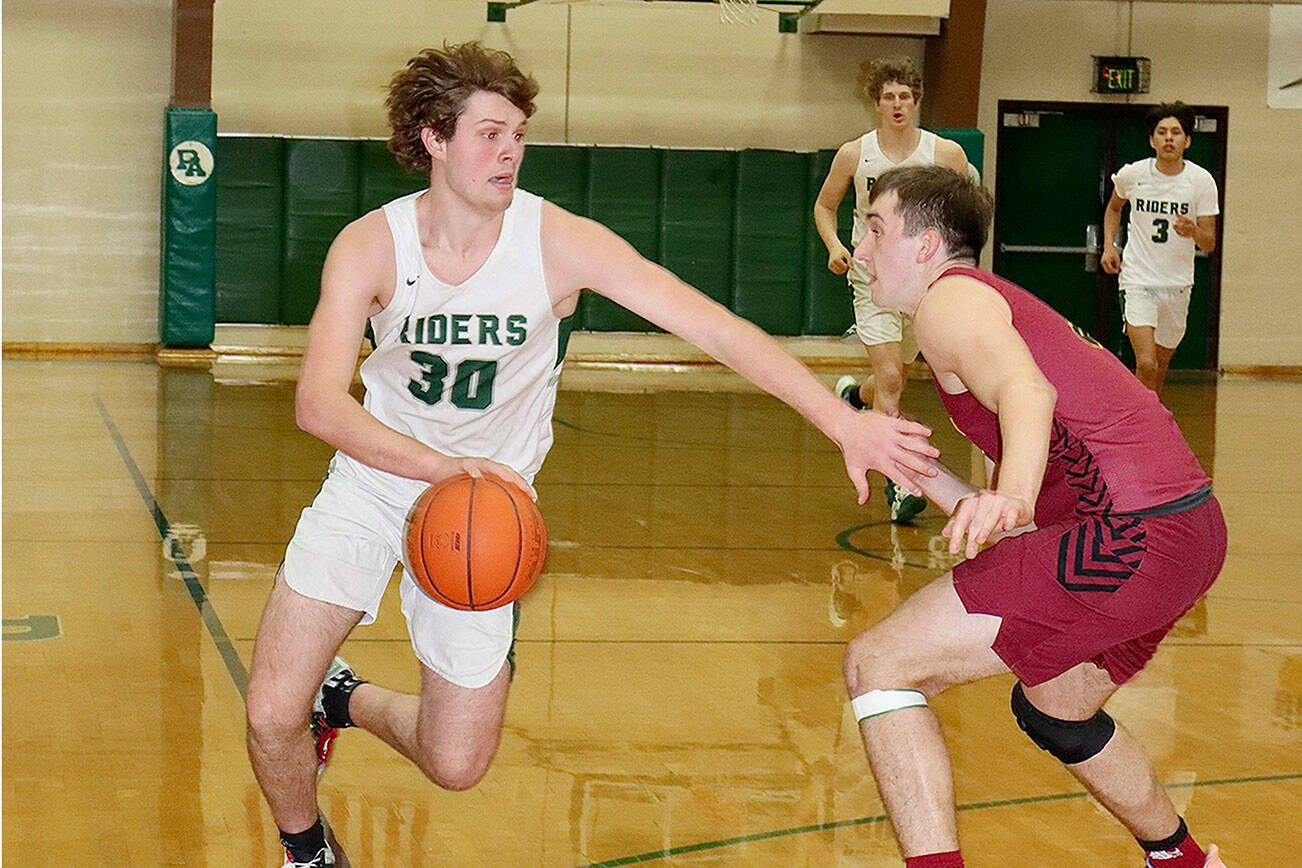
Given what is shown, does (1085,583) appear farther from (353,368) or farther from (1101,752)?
(353,368)

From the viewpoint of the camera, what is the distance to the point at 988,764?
4.56 meters

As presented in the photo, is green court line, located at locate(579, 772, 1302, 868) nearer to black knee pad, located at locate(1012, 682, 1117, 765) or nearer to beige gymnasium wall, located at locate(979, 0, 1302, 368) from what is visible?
black knee pad, located at locate(1012, 682, 1117, 765)

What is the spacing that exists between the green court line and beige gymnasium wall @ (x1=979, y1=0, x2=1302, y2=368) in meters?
12.6

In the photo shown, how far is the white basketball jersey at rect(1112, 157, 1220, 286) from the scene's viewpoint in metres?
11.4

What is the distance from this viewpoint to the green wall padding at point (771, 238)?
16.0m

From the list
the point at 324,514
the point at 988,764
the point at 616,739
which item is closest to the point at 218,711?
the point at 616,739

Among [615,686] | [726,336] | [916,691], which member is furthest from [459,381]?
[615,686]

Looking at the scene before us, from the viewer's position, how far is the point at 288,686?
3.46 metres

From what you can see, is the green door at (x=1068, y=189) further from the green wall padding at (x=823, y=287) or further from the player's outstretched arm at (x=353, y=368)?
the player's outstretched arm at (x=353, y=368)

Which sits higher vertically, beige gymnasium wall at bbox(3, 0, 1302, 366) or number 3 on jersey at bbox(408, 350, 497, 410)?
beige gymnasium wall at bbox(3, 0, 1302, 366)

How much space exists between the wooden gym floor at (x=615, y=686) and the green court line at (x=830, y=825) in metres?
0.01

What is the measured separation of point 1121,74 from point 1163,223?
5337 millimetres

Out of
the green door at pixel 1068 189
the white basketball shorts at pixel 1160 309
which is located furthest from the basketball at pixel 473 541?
the green door at pixel 1068 189

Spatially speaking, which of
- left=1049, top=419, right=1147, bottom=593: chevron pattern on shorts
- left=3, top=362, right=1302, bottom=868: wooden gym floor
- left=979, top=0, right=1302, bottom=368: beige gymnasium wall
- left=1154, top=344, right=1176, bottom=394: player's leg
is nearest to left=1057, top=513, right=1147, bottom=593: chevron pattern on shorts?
left=1049, top=419, right=1147, bottom=593: chevron pattern on shorts
